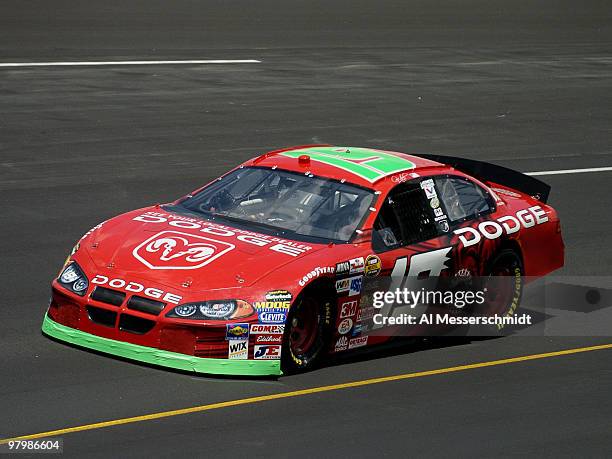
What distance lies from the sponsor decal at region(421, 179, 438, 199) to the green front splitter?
8.00 feet

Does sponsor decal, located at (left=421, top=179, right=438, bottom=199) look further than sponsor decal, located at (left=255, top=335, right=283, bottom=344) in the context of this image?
Yes

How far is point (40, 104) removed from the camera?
2105 centimetres

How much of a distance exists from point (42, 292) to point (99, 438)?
146 inches

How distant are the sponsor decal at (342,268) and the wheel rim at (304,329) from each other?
12.2 inches

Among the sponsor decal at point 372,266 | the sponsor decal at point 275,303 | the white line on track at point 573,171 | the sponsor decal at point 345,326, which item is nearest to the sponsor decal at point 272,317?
the sponsor decal at point 275,303

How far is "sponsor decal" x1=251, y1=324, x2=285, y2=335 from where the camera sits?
28.7 ft

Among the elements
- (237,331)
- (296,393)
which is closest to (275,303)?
(237,331)

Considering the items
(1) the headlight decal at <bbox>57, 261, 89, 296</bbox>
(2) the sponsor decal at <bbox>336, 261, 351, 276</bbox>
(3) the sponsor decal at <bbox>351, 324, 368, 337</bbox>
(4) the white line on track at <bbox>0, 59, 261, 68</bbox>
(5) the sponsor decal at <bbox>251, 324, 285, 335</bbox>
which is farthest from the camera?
(4) the white line on track at <bbox>0, 59, 261, 68</bbox>

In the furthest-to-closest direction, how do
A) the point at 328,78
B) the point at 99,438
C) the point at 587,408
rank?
the point at 328,78
the point at 587,408
the point at 99,438

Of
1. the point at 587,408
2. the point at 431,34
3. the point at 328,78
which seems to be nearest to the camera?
the point at 587,408

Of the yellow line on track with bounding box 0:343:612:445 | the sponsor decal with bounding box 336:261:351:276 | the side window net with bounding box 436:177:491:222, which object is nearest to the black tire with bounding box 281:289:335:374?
the sponsor decal with bounding box 336:261:351:276

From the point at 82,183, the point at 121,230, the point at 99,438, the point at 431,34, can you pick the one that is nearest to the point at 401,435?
the point at 99,438

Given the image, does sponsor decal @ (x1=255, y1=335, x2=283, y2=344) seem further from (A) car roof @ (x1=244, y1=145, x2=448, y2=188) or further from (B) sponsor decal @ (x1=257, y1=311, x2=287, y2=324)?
(A) car roof @ (x1=244, y1=145, x2=448, y2=188)

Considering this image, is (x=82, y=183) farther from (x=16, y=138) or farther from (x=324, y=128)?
(x=324, y=128)
